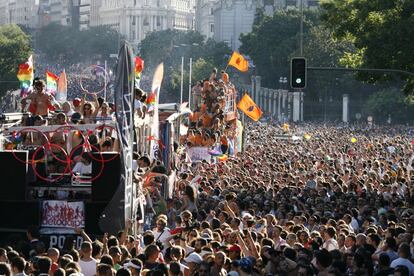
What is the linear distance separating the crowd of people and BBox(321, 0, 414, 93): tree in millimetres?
9094

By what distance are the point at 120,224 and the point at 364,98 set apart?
10310 cm

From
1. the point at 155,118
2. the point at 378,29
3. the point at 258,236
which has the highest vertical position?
the point at 378,29

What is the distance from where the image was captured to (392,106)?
106 meters

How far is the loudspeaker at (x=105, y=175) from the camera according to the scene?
18.6 metres

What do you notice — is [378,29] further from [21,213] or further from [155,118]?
[21,213]

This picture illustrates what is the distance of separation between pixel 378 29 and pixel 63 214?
78.1ft

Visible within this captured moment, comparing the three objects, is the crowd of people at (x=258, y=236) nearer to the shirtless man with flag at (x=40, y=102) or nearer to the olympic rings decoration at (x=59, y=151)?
the olympic rings decoration at (x=59, y=151)

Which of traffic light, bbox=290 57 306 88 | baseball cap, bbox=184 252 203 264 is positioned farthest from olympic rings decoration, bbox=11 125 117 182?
traffic light, bbox=290 57 306 88

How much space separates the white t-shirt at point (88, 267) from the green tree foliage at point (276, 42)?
108m

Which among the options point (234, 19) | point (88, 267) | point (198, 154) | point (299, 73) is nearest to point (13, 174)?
point (88, 267)

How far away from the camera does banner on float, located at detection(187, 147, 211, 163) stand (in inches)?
1412

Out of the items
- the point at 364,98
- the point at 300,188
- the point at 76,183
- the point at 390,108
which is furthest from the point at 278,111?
the point at 76,183

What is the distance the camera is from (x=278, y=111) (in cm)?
12912

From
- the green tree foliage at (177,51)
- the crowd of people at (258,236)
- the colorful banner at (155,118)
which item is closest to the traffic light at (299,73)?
the crowd of people at (258,236)
